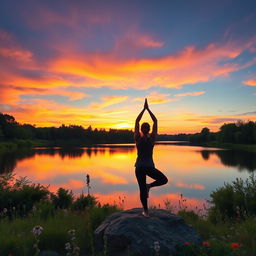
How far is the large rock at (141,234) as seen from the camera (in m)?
5.37

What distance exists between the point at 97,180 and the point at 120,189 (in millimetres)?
5383

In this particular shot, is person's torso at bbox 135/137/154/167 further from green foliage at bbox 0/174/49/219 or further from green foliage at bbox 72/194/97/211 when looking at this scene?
green foliage at bbox 0/174/49/219

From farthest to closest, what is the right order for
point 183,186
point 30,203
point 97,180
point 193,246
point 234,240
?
point 97,180 < point 183,186 < point 30,203 < point 234,240 < point 193,246

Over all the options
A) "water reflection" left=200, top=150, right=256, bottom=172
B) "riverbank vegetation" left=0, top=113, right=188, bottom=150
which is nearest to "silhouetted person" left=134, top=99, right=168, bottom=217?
"water reflection" left=200, top=150, right=256, bottom=172

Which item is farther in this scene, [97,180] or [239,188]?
[97,180]

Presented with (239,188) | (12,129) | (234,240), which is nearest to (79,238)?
(234,240)

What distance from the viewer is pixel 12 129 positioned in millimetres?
103625

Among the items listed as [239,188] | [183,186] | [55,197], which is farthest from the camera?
[183,186]

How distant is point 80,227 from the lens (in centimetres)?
702

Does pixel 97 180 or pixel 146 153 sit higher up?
pixel 146 153

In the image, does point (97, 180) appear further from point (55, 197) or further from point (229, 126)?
point (229, 126)

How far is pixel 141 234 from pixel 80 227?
217 centimetres

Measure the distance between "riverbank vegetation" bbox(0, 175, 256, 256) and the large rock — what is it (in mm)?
302

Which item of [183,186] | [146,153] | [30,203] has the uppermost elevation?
[146,153]
